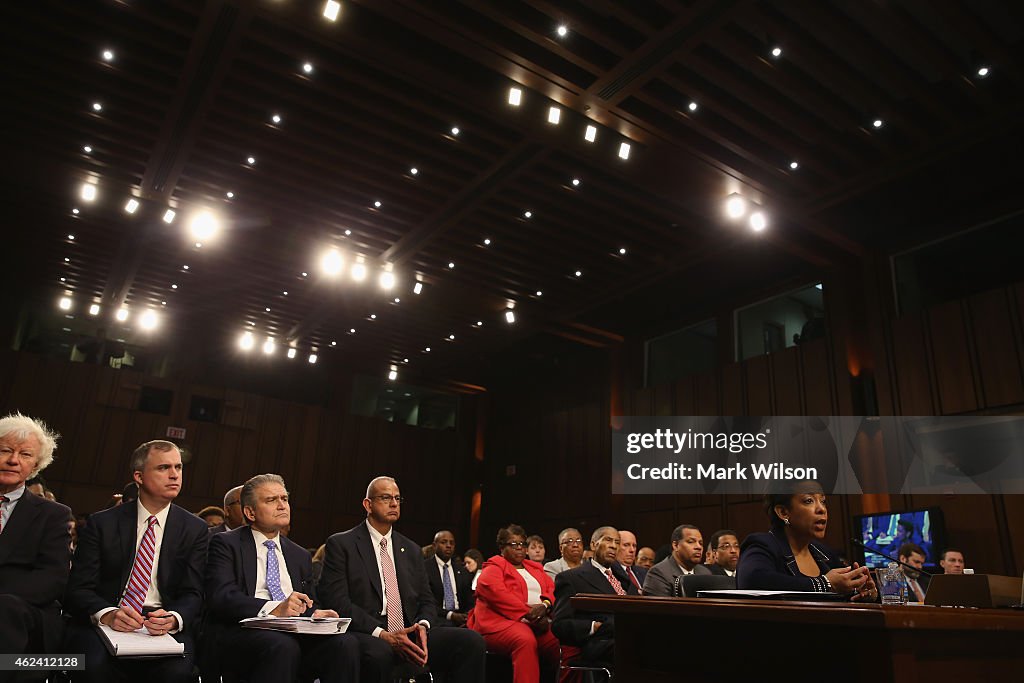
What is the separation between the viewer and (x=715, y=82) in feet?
20.1

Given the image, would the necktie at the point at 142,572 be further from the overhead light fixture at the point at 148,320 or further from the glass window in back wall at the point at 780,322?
the overhead light fixture at the point at 148,320

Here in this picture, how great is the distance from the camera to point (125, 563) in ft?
10.00

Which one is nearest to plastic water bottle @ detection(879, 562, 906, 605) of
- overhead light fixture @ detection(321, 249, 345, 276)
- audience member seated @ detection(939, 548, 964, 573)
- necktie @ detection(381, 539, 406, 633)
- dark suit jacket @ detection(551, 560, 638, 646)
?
dark suit jacket @ detection(551, 560, 638, 646)

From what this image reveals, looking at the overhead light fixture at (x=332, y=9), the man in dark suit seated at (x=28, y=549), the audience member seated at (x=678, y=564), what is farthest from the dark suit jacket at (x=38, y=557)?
the overhead light fixture at (x=332, y=9)

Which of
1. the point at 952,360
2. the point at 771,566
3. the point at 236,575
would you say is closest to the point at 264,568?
the point at 236,575

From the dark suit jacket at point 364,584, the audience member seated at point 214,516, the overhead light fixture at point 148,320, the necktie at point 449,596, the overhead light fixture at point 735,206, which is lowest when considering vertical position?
the necktie at point 449,596

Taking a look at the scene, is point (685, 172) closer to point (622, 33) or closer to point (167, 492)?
point (622, 33)

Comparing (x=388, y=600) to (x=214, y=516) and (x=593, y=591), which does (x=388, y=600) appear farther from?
(x=214, y=516)

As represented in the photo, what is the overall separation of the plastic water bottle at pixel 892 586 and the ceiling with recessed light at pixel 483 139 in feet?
14.3

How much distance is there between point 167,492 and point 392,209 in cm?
564

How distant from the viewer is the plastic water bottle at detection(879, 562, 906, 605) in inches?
92.5

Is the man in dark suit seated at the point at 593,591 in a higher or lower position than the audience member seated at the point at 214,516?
lower

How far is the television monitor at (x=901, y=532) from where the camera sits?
276 inches

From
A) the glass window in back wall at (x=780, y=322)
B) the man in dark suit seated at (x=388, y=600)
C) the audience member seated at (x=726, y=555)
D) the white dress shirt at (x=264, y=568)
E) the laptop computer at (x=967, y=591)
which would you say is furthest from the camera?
the glass window in back wall at (x=780, y=322)
